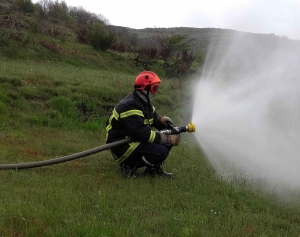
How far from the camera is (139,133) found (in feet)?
19.9

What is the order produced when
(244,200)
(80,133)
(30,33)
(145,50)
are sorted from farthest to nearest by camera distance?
(145,50), (30,33), (80,133), (244,200)

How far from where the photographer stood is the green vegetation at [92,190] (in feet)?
14.1

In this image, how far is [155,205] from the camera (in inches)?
200

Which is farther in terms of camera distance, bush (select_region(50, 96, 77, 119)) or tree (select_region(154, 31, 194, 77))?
tree (select_region(154, 31, 194, 77))

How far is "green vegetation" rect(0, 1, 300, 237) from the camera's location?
430 centimetres

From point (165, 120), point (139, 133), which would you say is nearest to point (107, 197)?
point (139, 133)

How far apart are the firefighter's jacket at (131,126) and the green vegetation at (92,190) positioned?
1.53ft

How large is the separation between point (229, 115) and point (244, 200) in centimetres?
189

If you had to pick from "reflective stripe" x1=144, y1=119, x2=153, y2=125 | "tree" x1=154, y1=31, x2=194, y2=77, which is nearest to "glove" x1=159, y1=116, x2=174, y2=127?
"reflective stripe" x1=144, y1=119, x2=153, y2=125

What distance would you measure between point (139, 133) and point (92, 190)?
1.11 meters

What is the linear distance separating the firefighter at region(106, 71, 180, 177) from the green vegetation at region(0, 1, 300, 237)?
1.05 feet

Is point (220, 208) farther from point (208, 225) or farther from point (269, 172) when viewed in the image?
point (269, 172)

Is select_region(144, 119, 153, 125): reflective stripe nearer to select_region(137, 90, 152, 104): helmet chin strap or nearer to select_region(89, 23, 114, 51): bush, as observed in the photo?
select_region(137, 90, 152, 104): helmet chin strap

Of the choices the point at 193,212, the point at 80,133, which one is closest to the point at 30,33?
the point at 80,133
